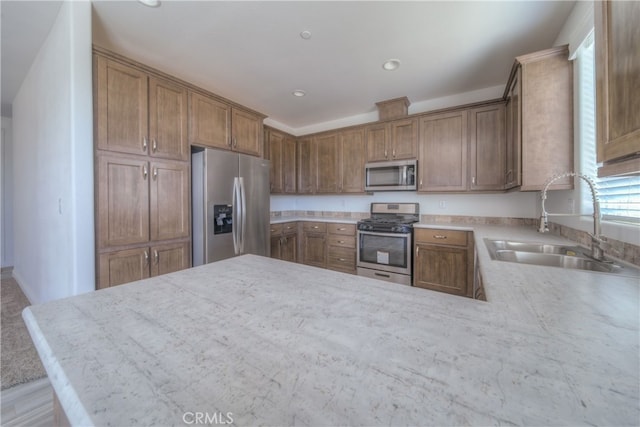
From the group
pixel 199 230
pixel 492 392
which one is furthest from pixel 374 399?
pixel 199 230

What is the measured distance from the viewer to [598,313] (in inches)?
27.5

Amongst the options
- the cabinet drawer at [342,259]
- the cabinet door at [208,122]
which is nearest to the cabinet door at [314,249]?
the cabinet drawer at [342,259]

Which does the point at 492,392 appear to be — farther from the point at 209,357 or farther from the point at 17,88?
the point at 17,88

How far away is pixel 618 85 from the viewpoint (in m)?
0.77

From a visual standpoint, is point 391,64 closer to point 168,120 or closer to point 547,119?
point 547,119

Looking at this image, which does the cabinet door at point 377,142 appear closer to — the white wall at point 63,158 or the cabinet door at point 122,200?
the cabinet door at point 122,200

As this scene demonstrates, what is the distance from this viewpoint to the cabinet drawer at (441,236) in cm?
271

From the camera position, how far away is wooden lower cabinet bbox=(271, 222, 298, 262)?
11.6 feet

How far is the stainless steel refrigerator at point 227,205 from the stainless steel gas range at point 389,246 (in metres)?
1.32

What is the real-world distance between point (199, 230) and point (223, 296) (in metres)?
1.89

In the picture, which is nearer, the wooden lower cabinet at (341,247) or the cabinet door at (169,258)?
the cabinet door at (169,258)

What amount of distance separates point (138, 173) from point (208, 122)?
35.6 inches

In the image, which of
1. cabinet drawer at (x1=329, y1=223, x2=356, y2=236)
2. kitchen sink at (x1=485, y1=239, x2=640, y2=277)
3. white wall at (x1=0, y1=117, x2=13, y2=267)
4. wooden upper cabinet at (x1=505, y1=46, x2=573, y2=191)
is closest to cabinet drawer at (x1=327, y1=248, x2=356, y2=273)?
cabinet drawer at (x1=329, y1=223, x2=356, y2=236)

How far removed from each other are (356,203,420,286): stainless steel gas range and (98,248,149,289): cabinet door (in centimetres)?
242
